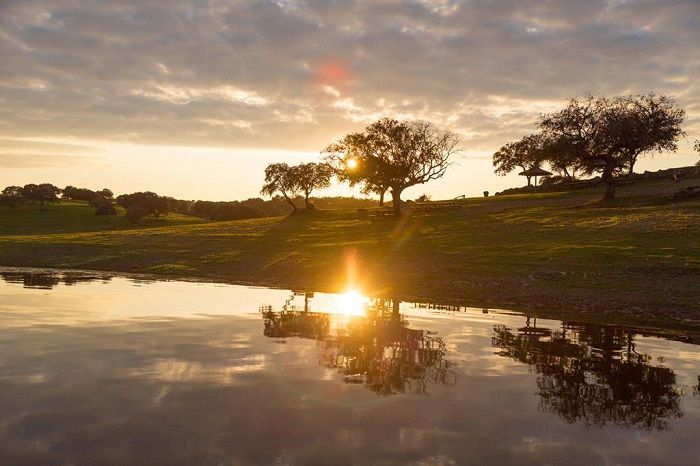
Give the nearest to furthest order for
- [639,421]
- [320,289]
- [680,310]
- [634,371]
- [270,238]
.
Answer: [639,421] < [634,371] < [680,310] < [320,289] < [270,238]

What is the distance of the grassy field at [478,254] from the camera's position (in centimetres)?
2955

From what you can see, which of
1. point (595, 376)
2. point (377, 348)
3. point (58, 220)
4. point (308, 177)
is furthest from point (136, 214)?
point (595, 376)

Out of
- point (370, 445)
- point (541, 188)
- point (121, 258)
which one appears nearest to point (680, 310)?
point (370, 445)

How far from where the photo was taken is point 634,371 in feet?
48.9

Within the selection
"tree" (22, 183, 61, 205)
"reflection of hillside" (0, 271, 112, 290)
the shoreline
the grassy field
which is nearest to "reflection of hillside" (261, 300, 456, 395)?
the shoreline

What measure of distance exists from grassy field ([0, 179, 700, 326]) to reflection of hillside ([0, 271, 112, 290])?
5.47 metres

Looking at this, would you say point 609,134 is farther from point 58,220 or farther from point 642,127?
point 58,220

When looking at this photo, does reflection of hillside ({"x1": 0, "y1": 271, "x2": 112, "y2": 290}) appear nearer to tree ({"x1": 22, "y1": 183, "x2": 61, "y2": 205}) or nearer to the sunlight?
the sunlight

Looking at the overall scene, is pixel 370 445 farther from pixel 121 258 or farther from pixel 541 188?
pixel 541 188

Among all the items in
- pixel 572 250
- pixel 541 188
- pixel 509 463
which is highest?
pixel 541 188

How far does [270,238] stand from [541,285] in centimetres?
3773

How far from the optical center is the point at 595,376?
14.3 m

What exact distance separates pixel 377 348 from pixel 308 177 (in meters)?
83.1

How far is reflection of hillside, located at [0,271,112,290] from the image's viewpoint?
111 feet
